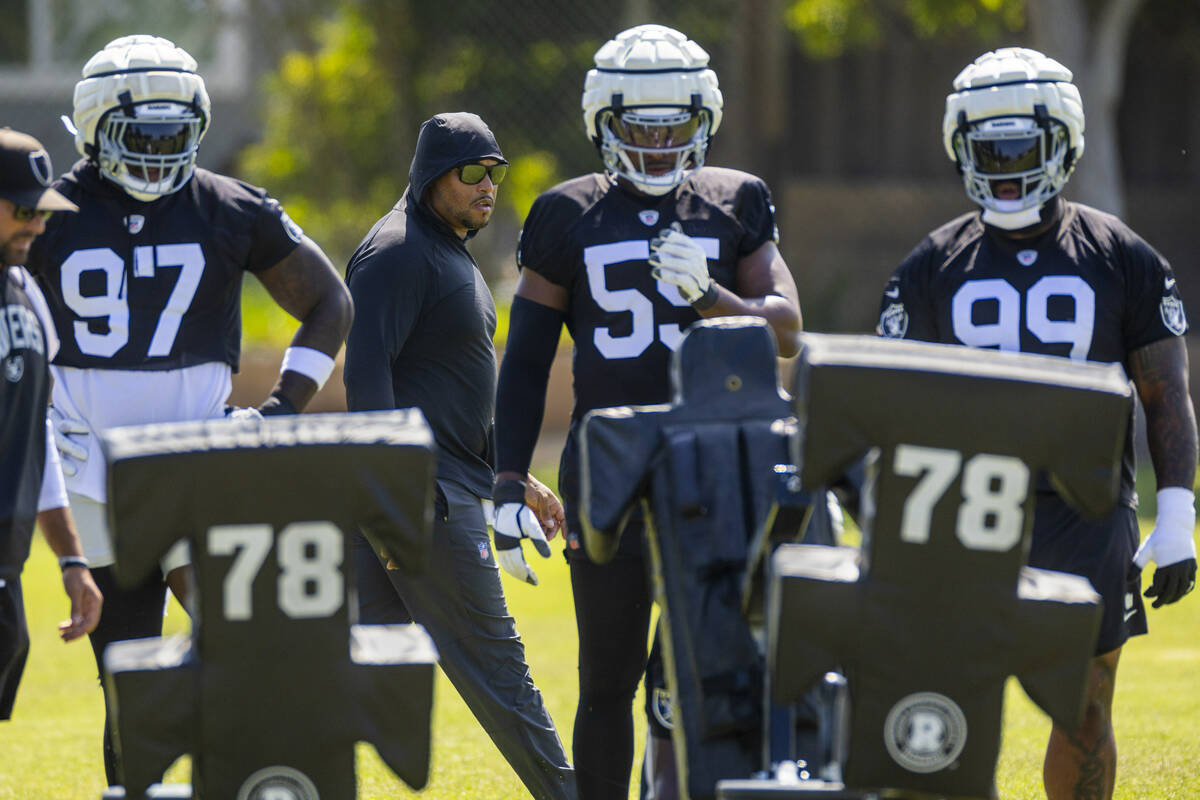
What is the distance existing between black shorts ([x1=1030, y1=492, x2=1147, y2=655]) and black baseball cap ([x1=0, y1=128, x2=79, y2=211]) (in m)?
2.51

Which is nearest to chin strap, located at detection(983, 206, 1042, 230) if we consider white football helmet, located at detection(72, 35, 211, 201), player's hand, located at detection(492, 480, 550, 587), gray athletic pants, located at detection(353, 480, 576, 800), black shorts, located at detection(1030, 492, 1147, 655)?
black shorts, located at detection(1030, 492, 1147, 655)

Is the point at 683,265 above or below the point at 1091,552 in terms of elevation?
above

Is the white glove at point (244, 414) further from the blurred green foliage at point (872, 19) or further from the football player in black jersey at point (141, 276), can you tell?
the blurred green foliage at point (872, 19)

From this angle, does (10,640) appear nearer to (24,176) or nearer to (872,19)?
(24,176)

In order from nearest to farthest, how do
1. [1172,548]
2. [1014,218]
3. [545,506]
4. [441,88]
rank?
1. [1172,548]
2. [1014,218]
3. [545,506]
4. [441,88]

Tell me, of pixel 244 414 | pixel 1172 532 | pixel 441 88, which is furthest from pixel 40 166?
pixel 441 88

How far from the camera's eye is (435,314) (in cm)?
458

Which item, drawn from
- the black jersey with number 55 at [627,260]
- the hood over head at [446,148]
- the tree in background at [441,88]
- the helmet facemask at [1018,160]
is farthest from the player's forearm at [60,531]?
the tree in background at [441,88]

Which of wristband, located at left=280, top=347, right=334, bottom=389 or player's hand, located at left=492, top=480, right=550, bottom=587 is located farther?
wristband, located at left=280, top=347, right=334, bottom=389

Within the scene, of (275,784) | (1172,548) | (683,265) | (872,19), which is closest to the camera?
(275,784)

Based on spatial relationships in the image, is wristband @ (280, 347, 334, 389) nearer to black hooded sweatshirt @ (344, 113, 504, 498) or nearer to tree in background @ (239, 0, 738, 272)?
black hooded sweatshirt @ (344, 113, 504, 498)

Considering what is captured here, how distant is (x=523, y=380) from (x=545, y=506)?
1.88 ft

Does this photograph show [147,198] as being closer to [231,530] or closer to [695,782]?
[231,530]

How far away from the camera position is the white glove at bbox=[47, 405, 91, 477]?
4145 mm
